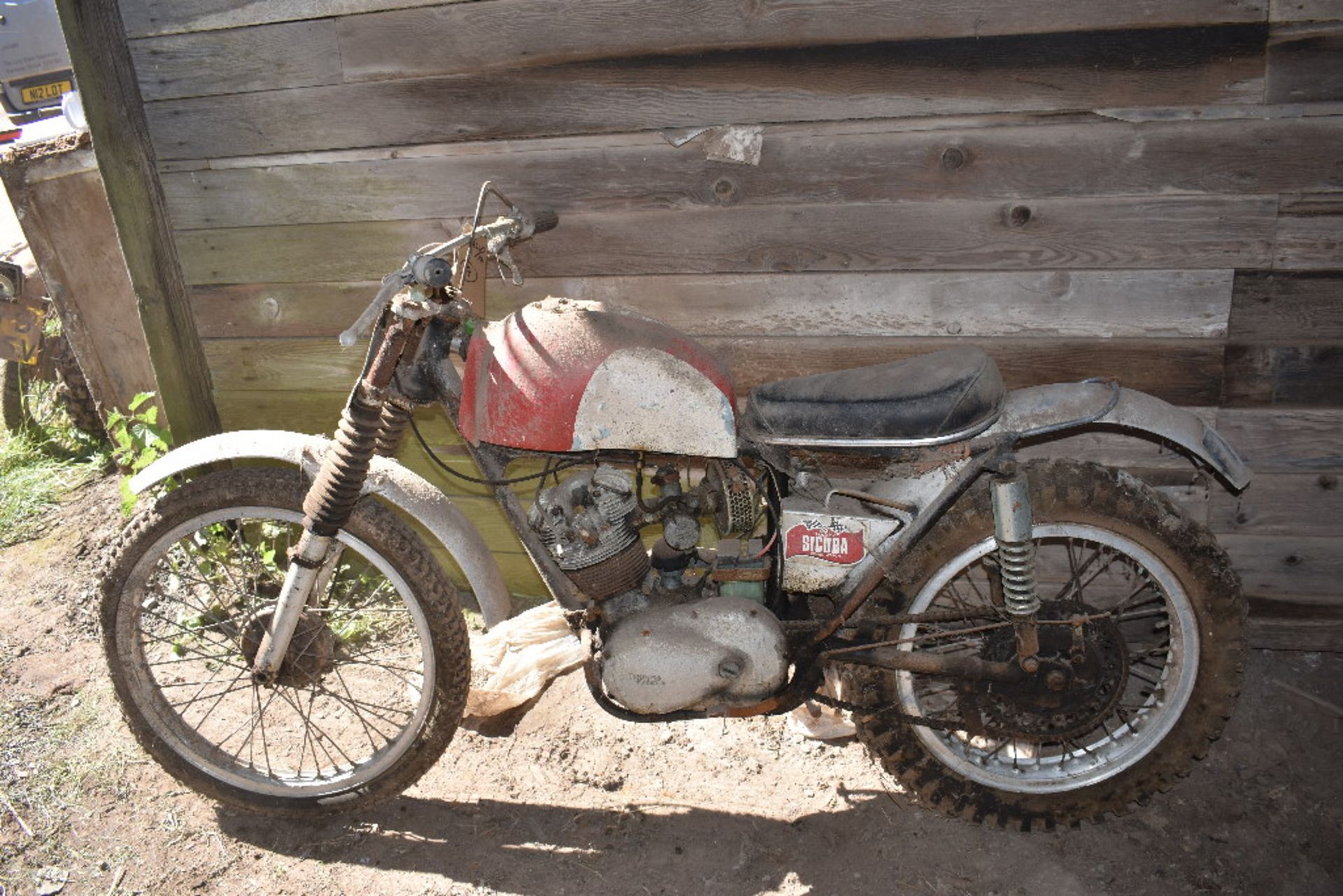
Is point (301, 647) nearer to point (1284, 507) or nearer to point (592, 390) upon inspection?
point (592, 390)

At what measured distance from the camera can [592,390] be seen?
8.45 ft

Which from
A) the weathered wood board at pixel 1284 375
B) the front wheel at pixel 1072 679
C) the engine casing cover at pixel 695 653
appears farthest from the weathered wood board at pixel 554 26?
the engine casing cover at pixel 695 653

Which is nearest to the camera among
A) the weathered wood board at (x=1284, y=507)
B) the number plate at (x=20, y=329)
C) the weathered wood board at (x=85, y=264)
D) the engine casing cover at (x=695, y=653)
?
the engine casing cover at (x=695, y=653)

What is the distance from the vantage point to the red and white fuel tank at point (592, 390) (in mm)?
2584

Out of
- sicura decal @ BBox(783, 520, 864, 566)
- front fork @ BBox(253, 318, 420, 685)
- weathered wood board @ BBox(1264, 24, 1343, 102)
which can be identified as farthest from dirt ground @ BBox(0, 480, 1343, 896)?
weathered wood board @ BBox(1264, 24, 1343, 102)

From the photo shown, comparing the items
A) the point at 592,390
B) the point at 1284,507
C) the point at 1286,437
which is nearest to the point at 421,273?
the point at 592,390

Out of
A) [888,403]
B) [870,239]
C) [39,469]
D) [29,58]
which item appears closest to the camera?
[888,403]

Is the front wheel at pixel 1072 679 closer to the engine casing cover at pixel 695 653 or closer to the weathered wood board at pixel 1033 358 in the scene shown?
the engine casing cover at pixel 695 653

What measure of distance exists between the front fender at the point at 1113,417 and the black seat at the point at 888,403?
0.35 feet

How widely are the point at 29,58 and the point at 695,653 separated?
355 inches

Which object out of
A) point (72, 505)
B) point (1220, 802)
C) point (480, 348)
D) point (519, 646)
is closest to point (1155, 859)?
point (1220, 802)

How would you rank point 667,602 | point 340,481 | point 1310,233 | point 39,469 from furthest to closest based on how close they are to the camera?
point 39,469 < point 1310,233 < point 667,602 < point 340,481

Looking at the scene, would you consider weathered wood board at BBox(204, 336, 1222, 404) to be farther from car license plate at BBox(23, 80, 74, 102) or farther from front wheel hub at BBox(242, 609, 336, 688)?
car license plate at BBox(23, 80, 74, 102)

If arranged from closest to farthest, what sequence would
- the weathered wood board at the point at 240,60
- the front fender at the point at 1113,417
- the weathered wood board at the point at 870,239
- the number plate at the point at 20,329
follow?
the front fender at the point at 1113,417 → the weathered wood board at the point at 870,239 → the weathered wood board at the point at 240,60 → the number plate at the point at 20,329
